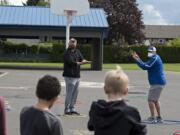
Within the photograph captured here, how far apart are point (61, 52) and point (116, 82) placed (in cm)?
6236

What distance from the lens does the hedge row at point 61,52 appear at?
6731 centimetres

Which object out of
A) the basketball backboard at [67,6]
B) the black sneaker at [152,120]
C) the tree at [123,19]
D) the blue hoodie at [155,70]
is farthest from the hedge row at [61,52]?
the blue hoodie at [155,70]

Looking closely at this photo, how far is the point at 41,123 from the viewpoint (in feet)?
16.0

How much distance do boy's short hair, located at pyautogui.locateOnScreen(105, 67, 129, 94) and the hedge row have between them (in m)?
60.6

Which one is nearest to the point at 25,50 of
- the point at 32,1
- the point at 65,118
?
the point at 32,1

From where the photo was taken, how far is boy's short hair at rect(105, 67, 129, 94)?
4883mm

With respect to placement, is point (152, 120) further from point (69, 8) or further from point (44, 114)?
point (44, 114)

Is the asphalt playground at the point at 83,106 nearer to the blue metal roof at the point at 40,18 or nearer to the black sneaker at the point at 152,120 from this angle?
the black sneaker at the point at 152,120

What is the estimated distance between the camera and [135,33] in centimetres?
8875

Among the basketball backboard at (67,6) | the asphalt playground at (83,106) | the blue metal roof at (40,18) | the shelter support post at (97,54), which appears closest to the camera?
the asphalt playground at (83,106)

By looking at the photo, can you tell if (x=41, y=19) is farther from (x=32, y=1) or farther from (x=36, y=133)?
(x=32, y=1)

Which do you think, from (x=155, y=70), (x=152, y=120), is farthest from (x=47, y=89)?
(x=152, y=120)

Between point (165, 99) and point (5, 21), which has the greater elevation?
point (5, 21)

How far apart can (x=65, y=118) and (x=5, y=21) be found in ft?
101
